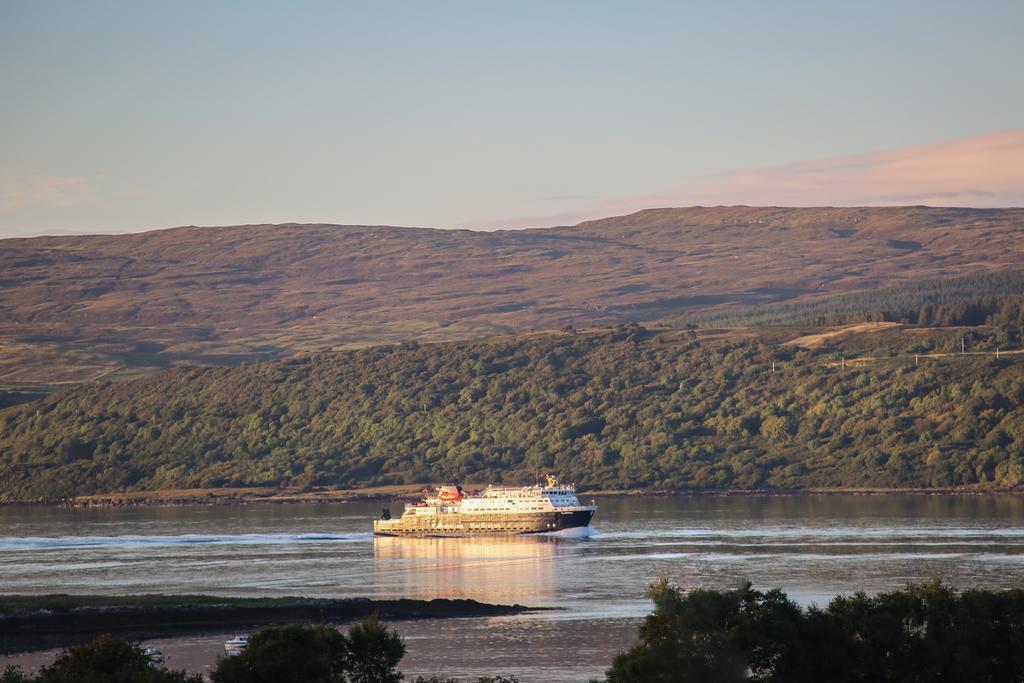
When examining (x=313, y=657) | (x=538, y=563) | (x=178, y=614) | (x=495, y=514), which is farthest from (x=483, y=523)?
(x=313, y=657)

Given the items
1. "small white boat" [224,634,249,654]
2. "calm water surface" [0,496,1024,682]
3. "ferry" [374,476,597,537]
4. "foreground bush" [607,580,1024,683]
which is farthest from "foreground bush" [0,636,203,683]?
"ferry" [374,476,597,537]

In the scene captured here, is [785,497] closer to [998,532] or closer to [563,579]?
[998,532]

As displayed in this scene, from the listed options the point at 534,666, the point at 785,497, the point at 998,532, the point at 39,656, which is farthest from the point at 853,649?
the point at 785,497

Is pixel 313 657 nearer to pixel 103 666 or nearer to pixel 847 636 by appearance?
pixel 103 666

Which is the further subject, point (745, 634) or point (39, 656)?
point (39, 656)

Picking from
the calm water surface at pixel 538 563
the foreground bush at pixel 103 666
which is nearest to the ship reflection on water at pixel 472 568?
the calm water surface at pixel 538 563

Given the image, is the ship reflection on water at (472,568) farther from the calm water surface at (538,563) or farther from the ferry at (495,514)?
the ferry at (495,514)

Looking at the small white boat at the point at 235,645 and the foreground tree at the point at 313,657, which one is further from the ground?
the foreground tree at the point at 313,657
